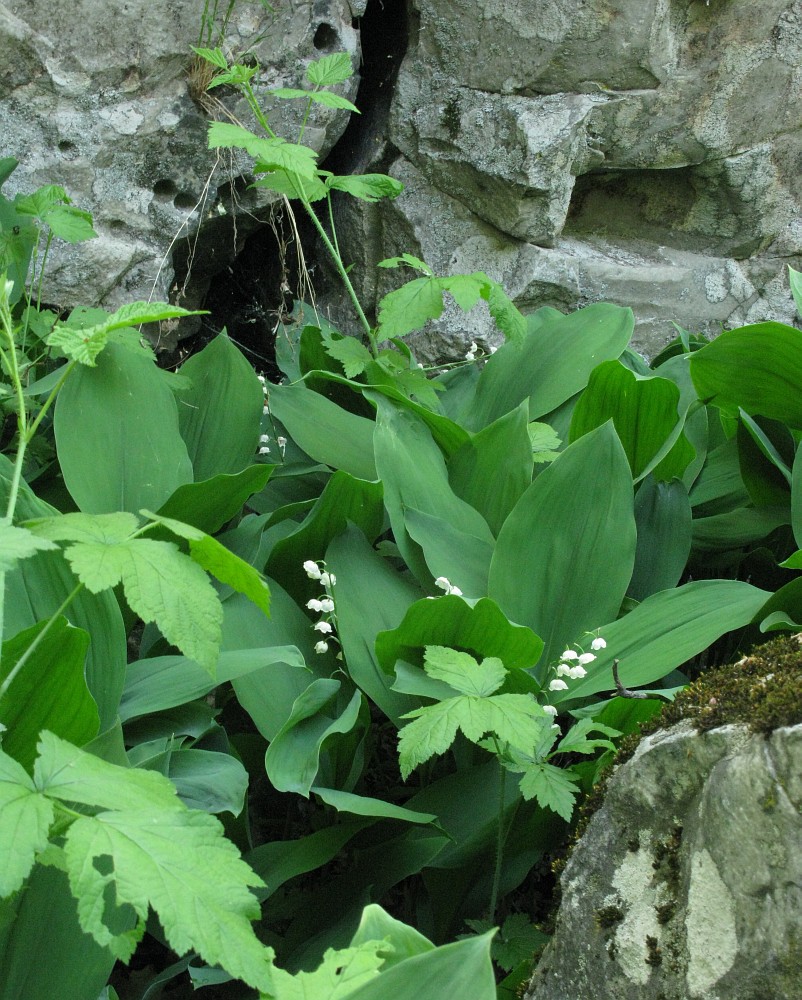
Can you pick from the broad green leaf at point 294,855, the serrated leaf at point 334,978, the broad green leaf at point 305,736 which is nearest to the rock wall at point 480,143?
the broad green leaf at point 305,736

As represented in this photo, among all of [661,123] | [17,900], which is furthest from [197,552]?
[661,123]

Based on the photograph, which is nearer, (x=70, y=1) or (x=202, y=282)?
(x=70, y=1)

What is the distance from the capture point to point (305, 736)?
119cm

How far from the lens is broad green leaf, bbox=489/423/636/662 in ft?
4.51

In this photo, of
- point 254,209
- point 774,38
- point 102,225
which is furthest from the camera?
point 774,38

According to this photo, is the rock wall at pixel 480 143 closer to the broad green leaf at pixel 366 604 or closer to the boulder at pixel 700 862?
the broad green leaf at pixel 366 604

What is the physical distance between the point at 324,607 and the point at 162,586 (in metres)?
0.56

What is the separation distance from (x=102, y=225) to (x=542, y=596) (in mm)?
1461

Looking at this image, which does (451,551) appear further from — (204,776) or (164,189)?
(164,189)

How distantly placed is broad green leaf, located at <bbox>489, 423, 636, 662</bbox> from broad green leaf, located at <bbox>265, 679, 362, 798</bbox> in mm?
307

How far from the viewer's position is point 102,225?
2.18m

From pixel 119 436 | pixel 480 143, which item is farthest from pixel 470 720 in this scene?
pixel 480 143

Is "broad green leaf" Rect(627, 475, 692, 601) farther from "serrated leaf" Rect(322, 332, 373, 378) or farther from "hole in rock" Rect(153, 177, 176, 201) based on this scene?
"hole in rock" Rect(153, 177, 176, 201)

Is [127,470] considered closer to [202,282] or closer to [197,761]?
[197,761]
